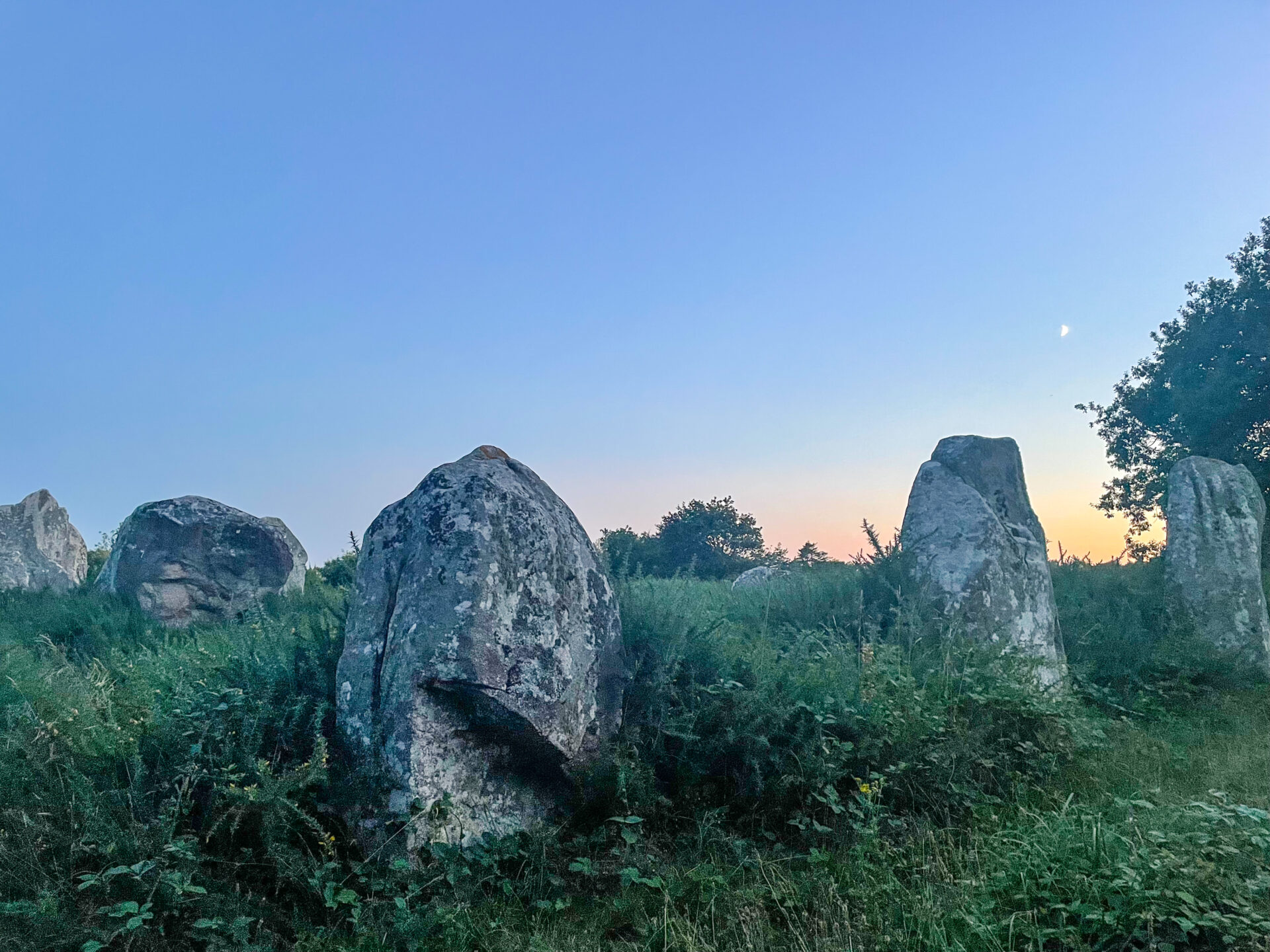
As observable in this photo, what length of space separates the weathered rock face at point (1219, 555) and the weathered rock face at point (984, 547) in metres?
3.14

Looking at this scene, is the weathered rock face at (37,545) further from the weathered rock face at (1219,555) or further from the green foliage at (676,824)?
the weathered rock face at (1219,555)

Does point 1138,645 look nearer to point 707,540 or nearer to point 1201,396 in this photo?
point 1201,396

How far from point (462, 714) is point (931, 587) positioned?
632 cm

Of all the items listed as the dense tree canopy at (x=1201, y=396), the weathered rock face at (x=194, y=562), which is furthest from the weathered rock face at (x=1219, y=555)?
the weathered rock face at (x=194, y=562)

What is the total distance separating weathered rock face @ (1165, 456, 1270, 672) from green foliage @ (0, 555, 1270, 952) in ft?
17.4

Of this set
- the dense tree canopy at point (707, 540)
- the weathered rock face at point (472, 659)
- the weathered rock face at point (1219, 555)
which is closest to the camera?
the weathered rock face at point (472, 659)

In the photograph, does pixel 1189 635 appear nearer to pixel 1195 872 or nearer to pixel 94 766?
pixel 1195 872

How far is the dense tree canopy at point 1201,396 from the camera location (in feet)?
67.9

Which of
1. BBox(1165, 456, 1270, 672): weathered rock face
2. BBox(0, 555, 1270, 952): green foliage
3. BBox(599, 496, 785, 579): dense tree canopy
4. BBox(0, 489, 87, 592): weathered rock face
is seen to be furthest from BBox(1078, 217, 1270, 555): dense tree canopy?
BBox(0, 489, 87, 592): weathered rock face

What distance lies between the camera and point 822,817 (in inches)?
232

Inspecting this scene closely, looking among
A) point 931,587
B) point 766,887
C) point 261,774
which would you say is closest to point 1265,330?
point 931,587

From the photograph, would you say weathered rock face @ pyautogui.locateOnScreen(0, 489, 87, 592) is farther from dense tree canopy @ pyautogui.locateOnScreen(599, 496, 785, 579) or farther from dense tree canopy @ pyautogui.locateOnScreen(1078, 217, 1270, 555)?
dense tree canopy @ pyautogui.locateOnScreen(1078, 217, 1270, 555)

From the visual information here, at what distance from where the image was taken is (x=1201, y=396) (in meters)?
21.1

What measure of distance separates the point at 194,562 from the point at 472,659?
12.3 metres
